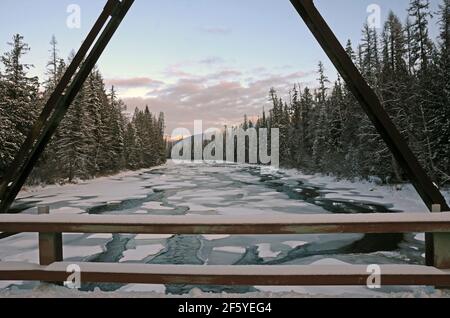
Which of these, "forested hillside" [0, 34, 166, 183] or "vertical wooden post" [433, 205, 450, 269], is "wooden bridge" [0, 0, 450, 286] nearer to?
"vertical wooden post" [433, 205, 450, 269]

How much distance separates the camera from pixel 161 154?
106000 mm

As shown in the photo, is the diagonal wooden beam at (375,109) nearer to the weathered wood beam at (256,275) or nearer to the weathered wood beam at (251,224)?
the weathered wood beam at (251,224)

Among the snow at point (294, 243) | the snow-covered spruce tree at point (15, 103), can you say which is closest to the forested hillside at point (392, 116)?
the snow at point (294, 243)

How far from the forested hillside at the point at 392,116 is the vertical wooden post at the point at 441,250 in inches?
699

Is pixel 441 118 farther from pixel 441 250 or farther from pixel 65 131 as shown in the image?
pixel 65 131

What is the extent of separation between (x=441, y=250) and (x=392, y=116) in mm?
26857

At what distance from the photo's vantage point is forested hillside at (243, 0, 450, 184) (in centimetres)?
2114

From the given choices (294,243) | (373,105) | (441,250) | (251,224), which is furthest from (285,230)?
(294,243)

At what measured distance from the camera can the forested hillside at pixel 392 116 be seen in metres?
21.1

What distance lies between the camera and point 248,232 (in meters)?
3.24

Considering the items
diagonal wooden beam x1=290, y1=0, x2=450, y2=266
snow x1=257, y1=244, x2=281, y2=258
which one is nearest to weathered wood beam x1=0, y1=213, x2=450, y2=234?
diagonal wooden beam x1=290, y1=0, x2=450, y2=266
